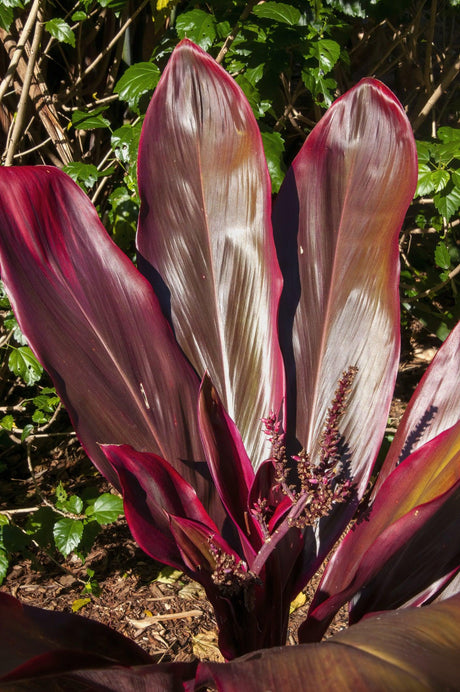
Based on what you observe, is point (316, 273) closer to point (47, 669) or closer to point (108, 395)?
point (108, 395)

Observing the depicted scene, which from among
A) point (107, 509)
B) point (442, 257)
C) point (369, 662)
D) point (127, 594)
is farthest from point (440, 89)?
point (369, 662)

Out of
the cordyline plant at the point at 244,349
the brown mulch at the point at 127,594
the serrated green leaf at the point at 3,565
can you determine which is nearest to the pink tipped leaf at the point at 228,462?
the cordyline plant at the point at 244,349

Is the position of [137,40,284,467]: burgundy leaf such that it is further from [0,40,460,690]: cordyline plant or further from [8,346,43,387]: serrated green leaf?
[8,346,43,387]: serrated green leaf

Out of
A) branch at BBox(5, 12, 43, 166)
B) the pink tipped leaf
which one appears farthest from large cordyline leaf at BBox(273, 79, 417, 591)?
branch at BBox(5, 12, 43, 166)

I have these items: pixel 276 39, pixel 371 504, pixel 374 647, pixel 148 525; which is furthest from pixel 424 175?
pixel 374 647

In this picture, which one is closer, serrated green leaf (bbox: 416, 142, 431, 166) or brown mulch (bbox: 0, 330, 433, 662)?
brown mulch (bbox: 0, 330, 433, 662)

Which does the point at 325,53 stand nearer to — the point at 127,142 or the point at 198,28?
the point at 198,28

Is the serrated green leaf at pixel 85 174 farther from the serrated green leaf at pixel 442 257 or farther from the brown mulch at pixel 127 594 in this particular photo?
the serrated green leaf at pixel 442 257
